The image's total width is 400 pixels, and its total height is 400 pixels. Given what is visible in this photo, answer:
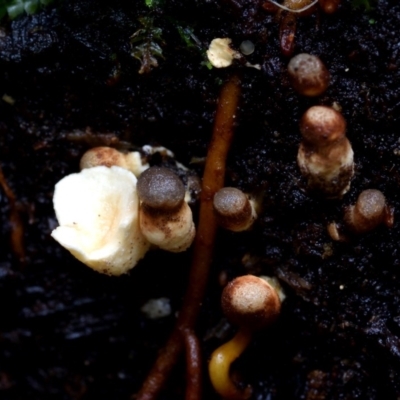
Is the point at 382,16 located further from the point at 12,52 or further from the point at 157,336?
Result: the point at 157,336

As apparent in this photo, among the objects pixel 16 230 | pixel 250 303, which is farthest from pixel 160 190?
pixel 16 230

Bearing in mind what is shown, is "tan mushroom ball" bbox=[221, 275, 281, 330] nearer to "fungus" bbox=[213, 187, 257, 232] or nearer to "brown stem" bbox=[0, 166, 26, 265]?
"fungus" bbox=[213, 187, 257, 232]

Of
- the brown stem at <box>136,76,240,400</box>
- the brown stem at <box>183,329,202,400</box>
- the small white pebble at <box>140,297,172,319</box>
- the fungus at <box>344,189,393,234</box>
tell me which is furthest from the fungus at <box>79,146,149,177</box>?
the fungus at <box>344,189,393,234</box>

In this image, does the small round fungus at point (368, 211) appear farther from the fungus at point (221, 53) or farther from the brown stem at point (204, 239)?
the fungus at point (221, 53)

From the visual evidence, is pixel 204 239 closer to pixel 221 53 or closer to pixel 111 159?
pixel 111 159

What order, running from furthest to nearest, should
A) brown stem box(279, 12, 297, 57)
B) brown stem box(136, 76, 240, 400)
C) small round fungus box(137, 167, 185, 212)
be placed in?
1. brown stem box(136, 76, 240, 400)
2. brown stem box(279, 12, 297, 57)
3. small round fungus box(137, 167, 185, 212)

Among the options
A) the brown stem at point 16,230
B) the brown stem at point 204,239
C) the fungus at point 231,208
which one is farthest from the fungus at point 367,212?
the brown stem at point 16,230
